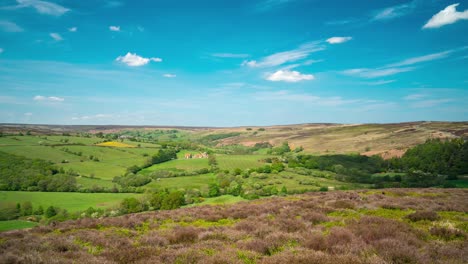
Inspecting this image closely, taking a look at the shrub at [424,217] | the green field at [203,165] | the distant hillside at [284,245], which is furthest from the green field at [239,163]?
the distant hillside at [284,245]

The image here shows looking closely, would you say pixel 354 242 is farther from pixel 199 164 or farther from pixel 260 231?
pixel 199 164

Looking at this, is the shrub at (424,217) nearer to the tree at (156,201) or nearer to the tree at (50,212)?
the tree at (156,201)

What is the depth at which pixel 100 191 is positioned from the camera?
85.1 meters

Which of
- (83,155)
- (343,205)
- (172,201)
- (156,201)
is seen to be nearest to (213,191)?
(172,201)

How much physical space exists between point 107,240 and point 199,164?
359 feet

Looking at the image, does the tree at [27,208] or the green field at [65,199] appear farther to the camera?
the green field at [65,199]

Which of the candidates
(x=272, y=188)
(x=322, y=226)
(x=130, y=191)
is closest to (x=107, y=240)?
(x=322, y=226)

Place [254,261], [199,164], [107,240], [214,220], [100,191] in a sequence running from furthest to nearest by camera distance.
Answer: [199,164] → [100,191] → [214,220] → [107,240] → [254,261]

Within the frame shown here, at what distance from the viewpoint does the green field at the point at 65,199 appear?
6638 cm

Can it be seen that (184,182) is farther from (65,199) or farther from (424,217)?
(424,217)

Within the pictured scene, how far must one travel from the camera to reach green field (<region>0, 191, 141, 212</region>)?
66.4m

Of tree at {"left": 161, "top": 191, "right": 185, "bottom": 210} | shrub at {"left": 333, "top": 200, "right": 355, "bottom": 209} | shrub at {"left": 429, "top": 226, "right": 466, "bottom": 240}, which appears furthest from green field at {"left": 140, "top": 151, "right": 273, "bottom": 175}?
shrub at {"left": 429, "top": 226, "right": 466, "bottom": 240}

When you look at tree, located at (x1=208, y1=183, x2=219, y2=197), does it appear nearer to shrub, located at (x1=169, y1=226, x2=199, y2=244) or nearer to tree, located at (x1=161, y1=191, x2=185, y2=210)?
tree, located at (x1=161, y1=191, x2=185, y2=210)

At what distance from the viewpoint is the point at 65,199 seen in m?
72.4
